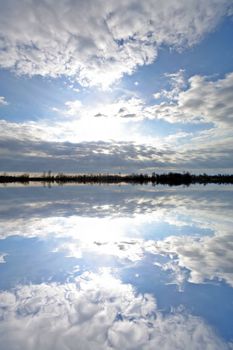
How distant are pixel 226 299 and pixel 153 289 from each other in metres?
1.28

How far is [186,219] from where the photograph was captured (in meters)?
12.7

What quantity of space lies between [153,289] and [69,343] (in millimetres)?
2082

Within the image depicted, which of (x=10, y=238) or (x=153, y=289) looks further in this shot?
(x=10, y=238)

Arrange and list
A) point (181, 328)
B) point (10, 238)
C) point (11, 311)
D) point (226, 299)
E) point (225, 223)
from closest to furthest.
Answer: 1. point (181, 328)
2. point (11, 311)
3. point (226, 299)
4. point (10, 238)
5. point (225, 223)

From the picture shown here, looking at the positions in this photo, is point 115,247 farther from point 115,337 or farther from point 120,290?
point 115,337

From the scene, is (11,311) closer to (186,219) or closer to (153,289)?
(153,289)

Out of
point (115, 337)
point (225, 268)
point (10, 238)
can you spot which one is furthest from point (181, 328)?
point (10, 238)

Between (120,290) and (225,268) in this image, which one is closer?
(120,290)

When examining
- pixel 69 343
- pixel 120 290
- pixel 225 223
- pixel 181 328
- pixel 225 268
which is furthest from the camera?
pixel 225 223

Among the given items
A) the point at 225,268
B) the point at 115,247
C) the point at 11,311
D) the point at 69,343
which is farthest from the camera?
the point at 115,247

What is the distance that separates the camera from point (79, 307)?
421cm

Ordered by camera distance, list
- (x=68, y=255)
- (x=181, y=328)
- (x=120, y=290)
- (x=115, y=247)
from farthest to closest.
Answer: (x=115, y=247) → (x=68, y=255) → (x=120, y=290) → (x=181, y=328)

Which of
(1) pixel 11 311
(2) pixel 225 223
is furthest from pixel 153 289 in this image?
(2) pixel 225 223

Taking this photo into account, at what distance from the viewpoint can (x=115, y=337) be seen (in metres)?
3.44
